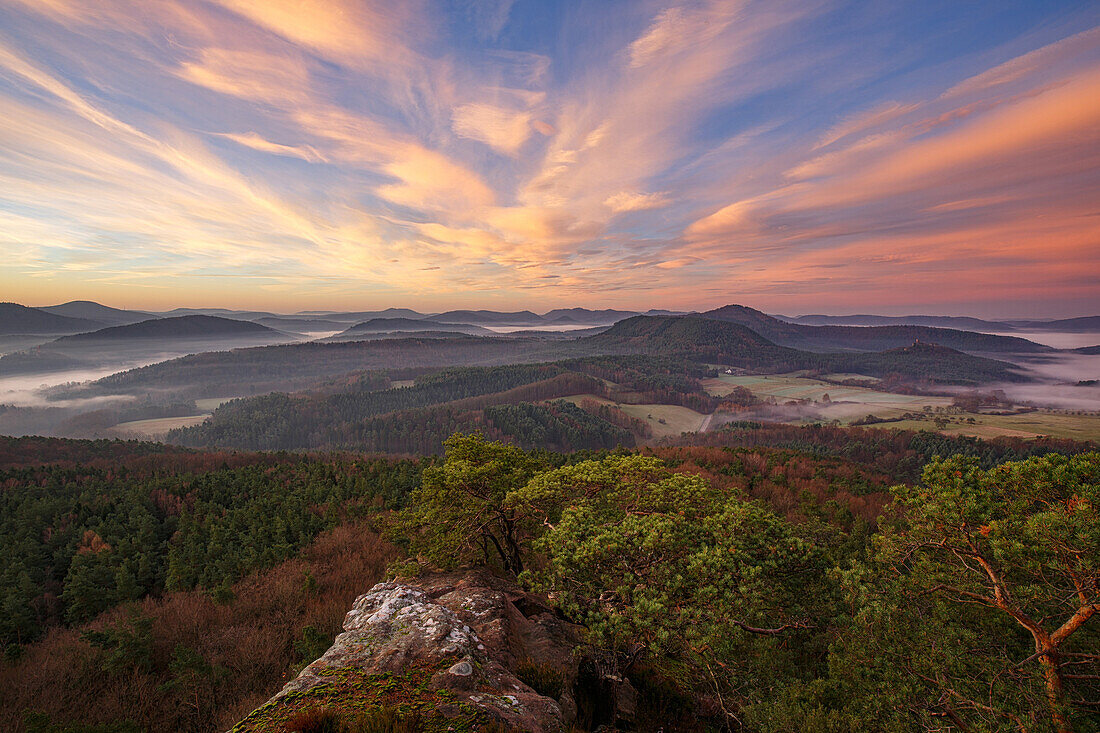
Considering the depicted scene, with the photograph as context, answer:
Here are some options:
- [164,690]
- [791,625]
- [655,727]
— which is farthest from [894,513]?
[164,690]

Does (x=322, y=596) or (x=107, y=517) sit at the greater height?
(x=322, y=596)

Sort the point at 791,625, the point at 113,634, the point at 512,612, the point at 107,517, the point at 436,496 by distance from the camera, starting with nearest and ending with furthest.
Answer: the point at 791,625
the point at 512,612
the point at 436,496
the point at 113,634
the point at 107,517

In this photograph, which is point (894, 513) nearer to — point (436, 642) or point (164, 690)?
point (436, 642)

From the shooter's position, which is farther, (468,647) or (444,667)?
(468,647)

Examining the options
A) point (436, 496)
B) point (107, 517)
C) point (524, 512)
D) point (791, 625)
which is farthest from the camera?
point (107, 517)

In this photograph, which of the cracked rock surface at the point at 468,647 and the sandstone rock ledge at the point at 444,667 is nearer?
the sandstone rock ledge at the point at 444,667

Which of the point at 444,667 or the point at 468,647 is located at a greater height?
the point at 444,667

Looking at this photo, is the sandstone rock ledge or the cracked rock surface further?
the cracked rock surface

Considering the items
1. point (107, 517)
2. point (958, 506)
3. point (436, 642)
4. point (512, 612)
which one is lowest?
point (107, 517)
